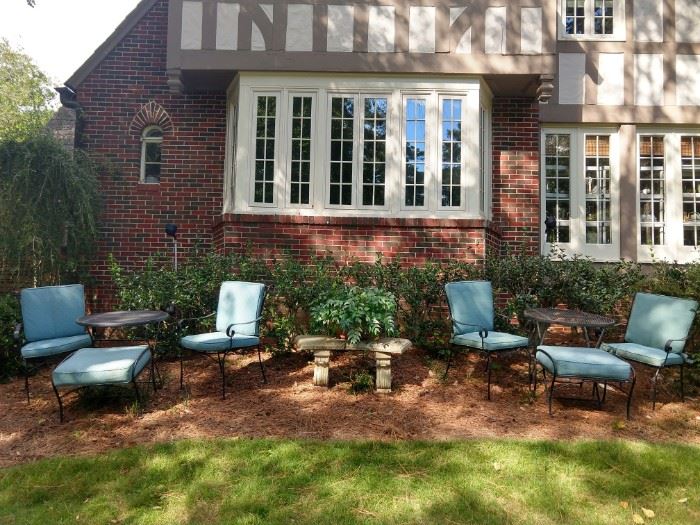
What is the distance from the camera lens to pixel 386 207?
7.28m

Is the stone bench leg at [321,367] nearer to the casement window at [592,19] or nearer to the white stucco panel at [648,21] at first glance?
the casement window at [592,19]

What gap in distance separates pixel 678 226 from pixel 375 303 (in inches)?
249

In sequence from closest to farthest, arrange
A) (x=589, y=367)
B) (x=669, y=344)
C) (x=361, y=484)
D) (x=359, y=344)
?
(x=361, y=484) < (x=589, y=367) < (x=669, y=344) < (x=359, y=344)

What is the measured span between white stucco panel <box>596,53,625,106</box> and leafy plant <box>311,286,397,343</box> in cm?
594

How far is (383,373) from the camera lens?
16.0 ft

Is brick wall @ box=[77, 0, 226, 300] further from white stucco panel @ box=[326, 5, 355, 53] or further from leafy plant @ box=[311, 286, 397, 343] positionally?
leafy plant @ box=[311, 286, 397, 343]

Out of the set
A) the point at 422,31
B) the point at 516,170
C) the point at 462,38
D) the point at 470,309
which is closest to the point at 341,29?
the point at 422,31

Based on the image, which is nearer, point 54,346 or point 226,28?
point 54,346

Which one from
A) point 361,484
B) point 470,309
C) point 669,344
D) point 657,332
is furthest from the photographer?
point 470,309

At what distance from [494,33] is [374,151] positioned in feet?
7.95

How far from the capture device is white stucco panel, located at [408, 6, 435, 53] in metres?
7.20

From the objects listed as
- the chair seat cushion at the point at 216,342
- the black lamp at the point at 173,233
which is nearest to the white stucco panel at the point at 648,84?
the chair seat cushion at the point at 216,342

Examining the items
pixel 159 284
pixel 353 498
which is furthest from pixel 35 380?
pixel 353 498

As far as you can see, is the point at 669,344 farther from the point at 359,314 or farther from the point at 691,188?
the point at 691,188
